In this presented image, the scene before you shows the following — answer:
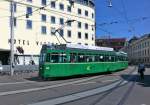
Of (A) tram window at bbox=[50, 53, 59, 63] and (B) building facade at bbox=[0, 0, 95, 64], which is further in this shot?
(B) building facade at bbox=[0, 0, 95, 64]

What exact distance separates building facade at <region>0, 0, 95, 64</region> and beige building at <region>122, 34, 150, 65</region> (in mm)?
32379

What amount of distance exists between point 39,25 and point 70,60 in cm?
3533

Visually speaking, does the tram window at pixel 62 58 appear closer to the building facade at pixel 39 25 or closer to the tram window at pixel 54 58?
the tram window at pixel 54 58

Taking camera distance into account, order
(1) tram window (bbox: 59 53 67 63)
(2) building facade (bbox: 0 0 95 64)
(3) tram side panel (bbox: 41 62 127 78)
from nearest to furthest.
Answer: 1. (3) tram side panel (bbox: 41 62 127 78)
2. (1) tram window (bbox: 59 53 67 63)
3. (2) building facade (bbox: 0 0 95 64)

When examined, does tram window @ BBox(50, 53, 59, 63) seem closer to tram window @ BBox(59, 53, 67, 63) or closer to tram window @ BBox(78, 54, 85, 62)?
tram window @ BBox(59, 53, 67, 63)

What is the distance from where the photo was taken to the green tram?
26845 millimetres

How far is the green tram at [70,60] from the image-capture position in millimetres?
26845

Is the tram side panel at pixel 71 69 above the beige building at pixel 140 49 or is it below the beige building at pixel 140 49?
below

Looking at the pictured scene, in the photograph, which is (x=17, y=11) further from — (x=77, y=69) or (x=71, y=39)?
(x=77, y=69)

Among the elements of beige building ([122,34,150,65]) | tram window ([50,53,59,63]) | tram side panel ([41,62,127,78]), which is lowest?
tram side panel ([41,62,127,78])

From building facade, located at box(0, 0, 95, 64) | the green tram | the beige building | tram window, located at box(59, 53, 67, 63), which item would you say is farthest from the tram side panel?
the beige building

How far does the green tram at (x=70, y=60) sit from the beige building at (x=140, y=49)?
6841cm

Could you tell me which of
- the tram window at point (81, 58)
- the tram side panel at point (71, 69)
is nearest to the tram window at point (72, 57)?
the tram side panel at point (71, 69)

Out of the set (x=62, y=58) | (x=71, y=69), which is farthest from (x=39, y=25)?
(x=62, y=58)
